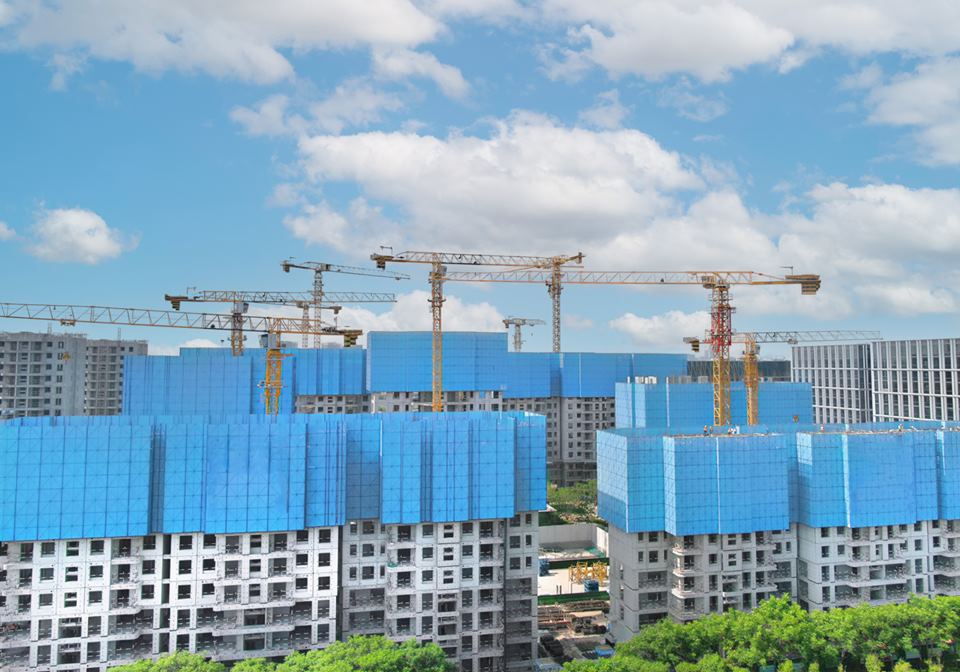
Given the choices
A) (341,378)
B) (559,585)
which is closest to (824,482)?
(559,585)

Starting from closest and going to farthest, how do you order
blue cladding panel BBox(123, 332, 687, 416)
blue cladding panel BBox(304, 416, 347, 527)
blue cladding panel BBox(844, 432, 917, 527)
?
1. blue cladding panel BBox(304, 416, 347, 527)
2. blue cladding panel BBox(844, 432, 917, 527)
3. blue cladding panel BBox(123, 332, 687, 416)

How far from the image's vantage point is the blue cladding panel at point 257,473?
133 feet

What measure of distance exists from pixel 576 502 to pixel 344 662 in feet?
216

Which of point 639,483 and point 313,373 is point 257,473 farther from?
point 313,373

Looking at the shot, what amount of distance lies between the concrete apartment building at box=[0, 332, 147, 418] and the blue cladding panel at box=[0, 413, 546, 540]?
72.2 meters

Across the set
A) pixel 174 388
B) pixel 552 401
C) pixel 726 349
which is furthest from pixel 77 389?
pixel 726 349

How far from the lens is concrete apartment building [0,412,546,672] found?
40750 millimetres

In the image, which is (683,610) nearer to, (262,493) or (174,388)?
(262,493)

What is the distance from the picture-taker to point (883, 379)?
4491 inches

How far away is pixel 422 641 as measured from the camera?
4481 cm

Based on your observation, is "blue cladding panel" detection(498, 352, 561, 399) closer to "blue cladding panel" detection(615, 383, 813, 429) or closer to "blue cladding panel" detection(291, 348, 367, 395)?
"blue cladding panel" detection(615, 383, 813, 429)

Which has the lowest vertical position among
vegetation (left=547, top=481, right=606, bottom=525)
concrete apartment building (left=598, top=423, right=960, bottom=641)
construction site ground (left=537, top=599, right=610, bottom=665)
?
construction site ground (left=537, top=599, right=610, bottom=665)

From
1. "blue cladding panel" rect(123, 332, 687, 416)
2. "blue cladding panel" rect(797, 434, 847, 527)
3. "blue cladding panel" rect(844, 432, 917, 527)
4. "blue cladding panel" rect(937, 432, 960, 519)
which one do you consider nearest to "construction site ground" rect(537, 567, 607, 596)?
"blue cladding panel" rect(797, 434, 847, 527)

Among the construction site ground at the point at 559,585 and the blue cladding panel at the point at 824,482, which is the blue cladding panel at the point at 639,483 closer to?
the blue cladding panel at the point at 824,482
